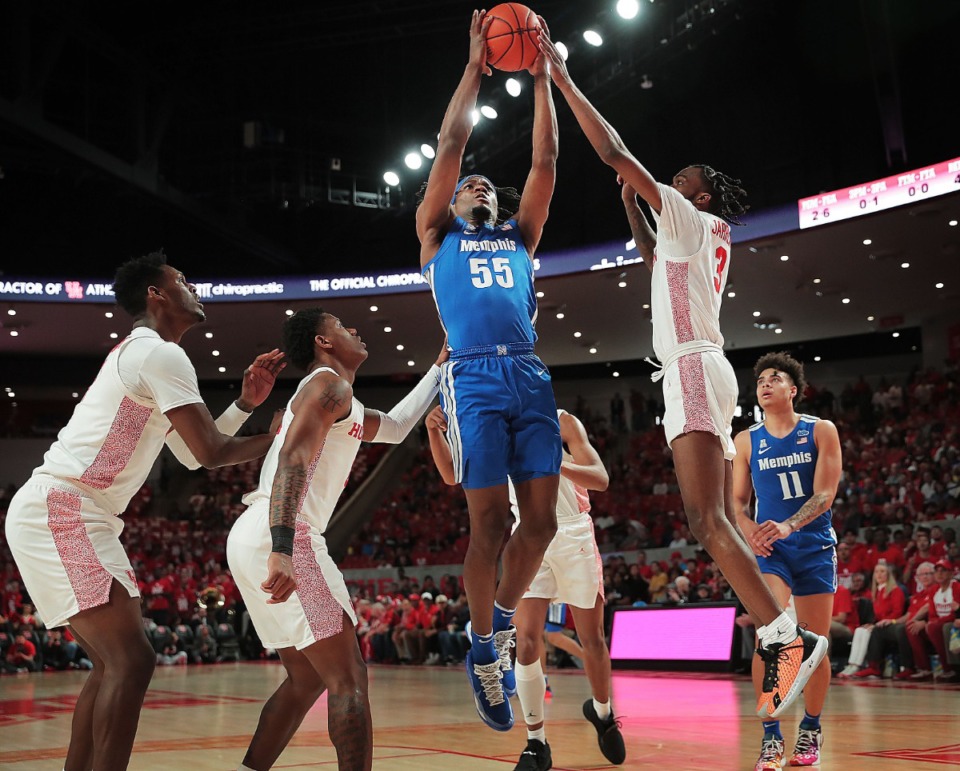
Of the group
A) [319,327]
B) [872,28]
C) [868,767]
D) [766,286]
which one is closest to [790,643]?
[868,767]

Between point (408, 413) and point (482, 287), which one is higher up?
point (482, 287)

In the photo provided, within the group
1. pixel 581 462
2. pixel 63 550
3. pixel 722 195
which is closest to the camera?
pixel 63 550

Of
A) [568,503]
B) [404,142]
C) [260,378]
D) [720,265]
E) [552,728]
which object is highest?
[404,142]

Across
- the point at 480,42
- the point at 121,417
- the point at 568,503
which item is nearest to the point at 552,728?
the point at 568,503

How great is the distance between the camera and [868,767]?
4.86 metres

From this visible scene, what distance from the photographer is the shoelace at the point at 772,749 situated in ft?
15.6

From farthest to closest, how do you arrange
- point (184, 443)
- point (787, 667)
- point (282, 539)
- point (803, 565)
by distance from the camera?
point (803, 565) < point (184, 443) < point (787, 667) < point (282, 539)

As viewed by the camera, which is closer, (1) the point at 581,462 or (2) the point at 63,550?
(2) the point at 63,550

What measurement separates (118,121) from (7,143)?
2269mm

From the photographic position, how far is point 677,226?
4.48 m

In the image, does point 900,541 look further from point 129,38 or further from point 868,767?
point 129,38

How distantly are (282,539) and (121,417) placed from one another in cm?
86

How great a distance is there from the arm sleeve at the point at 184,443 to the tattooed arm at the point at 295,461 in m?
0.52

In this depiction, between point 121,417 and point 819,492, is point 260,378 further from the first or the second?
point 819,492
